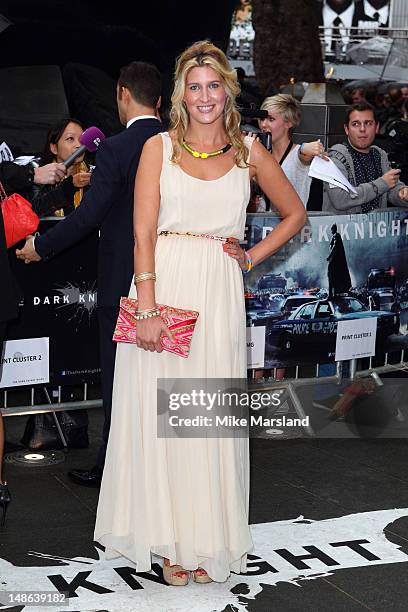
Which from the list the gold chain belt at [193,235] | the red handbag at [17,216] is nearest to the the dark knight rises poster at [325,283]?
the red handbag at [17,216]

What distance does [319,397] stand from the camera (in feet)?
24.8

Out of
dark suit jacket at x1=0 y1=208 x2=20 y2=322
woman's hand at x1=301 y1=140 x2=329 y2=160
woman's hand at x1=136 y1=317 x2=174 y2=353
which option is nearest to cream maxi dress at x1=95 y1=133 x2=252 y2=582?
woman's hand at x1=136 y1=317 x2=174 y2=353

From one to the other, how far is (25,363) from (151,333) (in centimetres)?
200

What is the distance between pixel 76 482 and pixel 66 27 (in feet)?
25.8

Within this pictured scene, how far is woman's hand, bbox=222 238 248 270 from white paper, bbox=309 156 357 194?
2240mm

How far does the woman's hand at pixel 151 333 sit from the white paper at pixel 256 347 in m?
2.37

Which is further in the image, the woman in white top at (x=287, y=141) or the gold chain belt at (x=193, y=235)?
the woman in white top at (x=287, y=141)

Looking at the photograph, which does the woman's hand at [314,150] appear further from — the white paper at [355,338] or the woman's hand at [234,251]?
the woman's hand at [234,251]

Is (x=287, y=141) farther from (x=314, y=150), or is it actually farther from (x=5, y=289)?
(x=5, y=289)

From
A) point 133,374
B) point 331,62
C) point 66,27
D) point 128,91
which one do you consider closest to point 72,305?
point 128,91

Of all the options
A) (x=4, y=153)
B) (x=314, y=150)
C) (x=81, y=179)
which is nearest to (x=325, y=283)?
(x=314, y=150)

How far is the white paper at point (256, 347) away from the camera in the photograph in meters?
6.63

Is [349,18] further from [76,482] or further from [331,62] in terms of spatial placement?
[76,482]

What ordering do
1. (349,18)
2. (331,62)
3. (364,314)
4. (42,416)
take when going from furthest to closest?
(349,18), (331,62), (364,314), (42,416)
